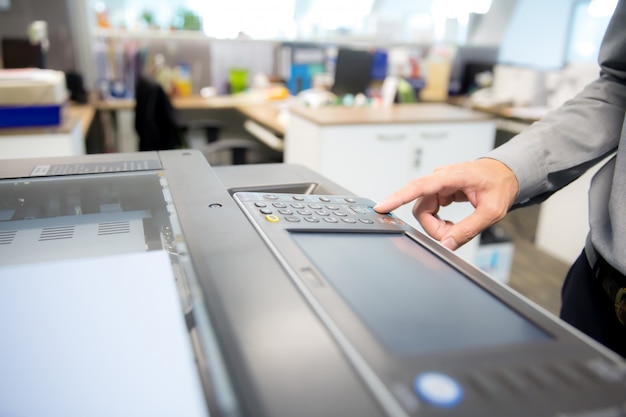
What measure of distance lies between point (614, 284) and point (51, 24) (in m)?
3.54

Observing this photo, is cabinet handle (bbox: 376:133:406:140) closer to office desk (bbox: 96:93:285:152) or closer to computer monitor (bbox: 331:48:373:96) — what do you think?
office desk (bbox: 96:93:285:152)

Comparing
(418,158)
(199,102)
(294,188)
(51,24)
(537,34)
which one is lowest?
(418,158)

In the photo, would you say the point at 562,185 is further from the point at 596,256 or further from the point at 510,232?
the point at 510,232

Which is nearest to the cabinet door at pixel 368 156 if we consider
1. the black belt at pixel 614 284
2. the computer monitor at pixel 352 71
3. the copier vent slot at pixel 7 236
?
the computer monitor at pixel 352 71

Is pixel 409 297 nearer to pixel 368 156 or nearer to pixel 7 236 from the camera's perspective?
pixel 7 236

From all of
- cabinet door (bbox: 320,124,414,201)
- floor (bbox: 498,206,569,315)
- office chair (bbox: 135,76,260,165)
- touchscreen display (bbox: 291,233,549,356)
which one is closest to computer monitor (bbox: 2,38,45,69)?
office chair (bbox: 135,76,260,165)

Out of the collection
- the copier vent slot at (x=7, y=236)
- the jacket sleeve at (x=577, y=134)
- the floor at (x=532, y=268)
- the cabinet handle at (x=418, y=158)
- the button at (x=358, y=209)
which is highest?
the jacket sleeve at (x=577, y=134)

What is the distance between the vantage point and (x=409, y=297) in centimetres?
39

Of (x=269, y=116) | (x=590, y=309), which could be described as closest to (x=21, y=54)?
(x=269, y=116)

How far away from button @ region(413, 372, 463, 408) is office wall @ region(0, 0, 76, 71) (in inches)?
142

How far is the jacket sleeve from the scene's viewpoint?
72 centimetres

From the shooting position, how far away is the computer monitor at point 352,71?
3318mm

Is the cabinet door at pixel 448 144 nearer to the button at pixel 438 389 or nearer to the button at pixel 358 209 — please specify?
the button at pixel 358 209

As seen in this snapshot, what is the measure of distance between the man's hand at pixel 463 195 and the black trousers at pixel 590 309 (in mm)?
169
